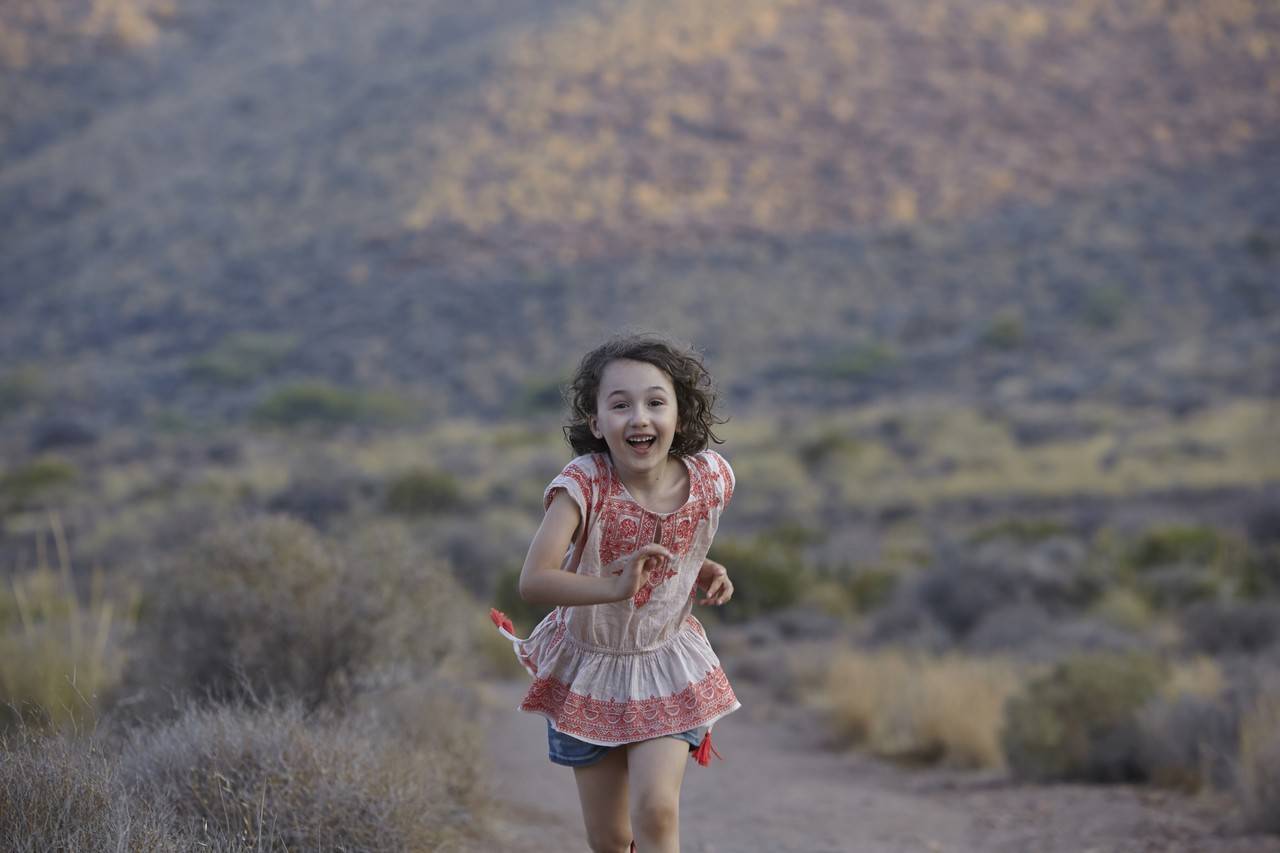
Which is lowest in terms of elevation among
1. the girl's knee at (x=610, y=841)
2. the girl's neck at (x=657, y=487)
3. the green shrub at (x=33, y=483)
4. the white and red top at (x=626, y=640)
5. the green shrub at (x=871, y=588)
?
the green shrub at (x=871, y=588)

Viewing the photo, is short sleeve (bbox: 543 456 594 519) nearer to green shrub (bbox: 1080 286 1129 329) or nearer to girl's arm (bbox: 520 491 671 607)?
girl's arm (bbox: 520 491 671 607)

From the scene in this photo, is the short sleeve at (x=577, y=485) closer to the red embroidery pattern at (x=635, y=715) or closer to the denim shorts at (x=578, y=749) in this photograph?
the red embroidery pattern at (x=635, y=715)

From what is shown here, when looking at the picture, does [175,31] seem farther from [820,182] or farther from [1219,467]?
[1219,467]

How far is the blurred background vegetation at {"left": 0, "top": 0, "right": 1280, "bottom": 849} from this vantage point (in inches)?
250

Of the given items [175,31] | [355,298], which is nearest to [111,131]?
[175,31]

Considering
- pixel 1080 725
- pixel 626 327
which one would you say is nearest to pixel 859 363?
pixel 1080 725

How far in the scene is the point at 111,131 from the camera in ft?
168

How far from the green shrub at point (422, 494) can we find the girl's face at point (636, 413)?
1546cm

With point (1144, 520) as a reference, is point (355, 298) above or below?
above

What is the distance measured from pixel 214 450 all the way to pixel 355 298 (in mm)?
14347

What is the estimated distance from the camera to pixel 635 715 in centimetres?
334

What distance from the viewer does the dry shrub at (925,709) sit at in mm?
7984

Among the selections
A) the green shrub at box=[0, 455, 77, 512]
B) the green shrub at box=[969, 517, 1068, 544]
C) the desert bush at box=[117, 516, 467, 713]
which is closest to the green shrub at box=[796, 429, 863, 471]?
the green shrub at box=[969, 517, 1068, 544]

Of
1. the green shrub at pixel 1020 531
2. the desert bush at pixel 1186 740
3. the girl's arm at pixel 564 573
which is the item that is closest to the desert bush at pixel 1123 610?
the green shrub at pixel 1020 531
